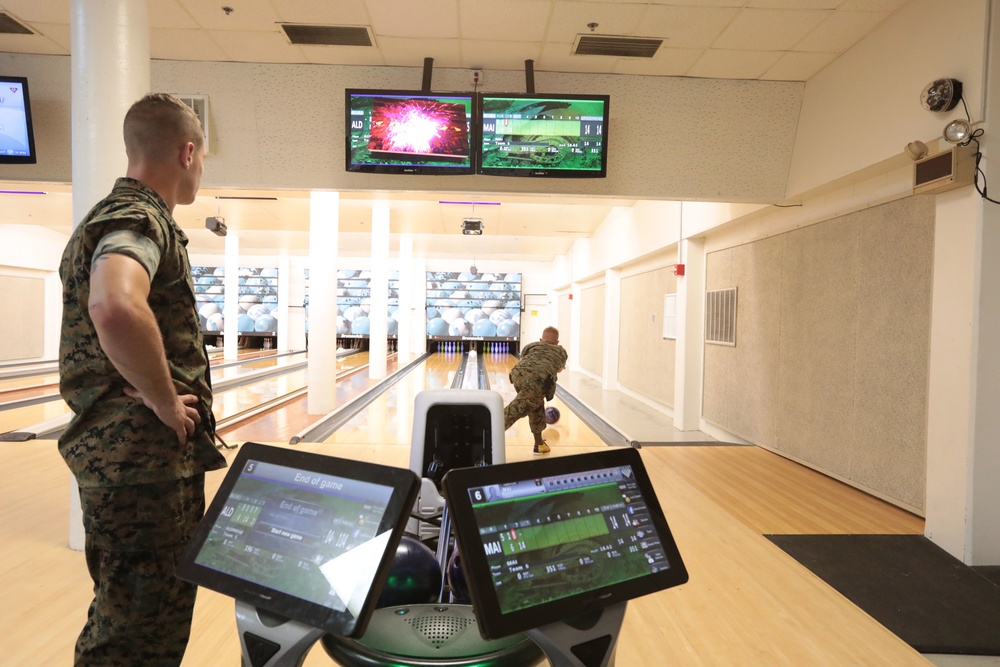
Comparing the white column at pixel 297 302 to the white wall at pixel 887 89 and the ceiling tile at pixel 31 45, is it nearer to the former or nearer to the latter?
the ceiling tile at pixel 31 45

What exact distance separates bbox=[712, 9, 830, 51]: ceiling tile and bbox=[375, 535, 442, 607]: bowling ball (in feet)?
12.8

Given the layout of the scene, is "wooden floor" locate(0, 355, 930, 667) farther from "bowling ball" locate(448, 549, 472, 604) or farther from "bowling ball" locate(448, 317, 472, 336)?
"bowling ball" locate(448, 317, 472, 336)

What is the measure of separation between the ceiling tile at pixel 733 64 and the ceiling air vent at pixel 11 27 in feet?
15.3

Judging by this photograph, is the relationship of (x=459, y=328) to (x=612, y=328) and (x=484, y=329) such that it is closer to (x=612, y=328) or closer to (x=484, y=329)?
(x=484, y=329)

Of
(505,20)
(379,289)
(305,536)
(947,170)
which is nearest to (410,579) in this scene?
(305,536)

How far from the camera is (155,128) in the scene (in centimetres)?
147

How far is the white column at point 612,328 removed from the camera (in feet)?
37.3

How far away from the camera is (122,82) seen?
3.10 metres

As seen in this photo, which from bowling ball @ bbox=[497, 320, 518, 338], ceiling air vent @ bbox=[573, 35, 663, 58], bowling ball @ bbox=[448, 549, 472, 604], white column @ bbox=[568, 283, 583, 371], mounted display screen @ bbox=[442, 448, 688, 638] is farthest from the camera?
bowling ball @ bbox=[497, 320, 518, 338]

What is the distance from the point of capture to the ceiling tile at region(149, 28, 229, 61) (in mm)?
4402

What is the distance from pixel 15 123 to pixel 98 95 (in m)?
2.30

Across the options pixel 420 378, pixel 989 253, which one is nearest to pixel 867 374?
pixel 989 253

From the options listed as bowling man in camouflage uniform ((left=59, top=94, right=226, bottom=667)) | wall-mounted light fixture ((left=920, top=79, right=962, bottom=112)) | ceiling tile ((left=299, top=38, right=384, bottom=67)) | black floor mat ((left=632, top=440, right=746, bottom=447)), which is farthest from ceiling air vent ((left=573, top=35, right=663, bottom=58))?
bowling man in camouflage uniform ((left=59, top=94, right=226, bottom=667))

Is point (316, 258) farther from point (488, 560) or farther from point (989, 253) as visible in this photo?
point (488, 560)
